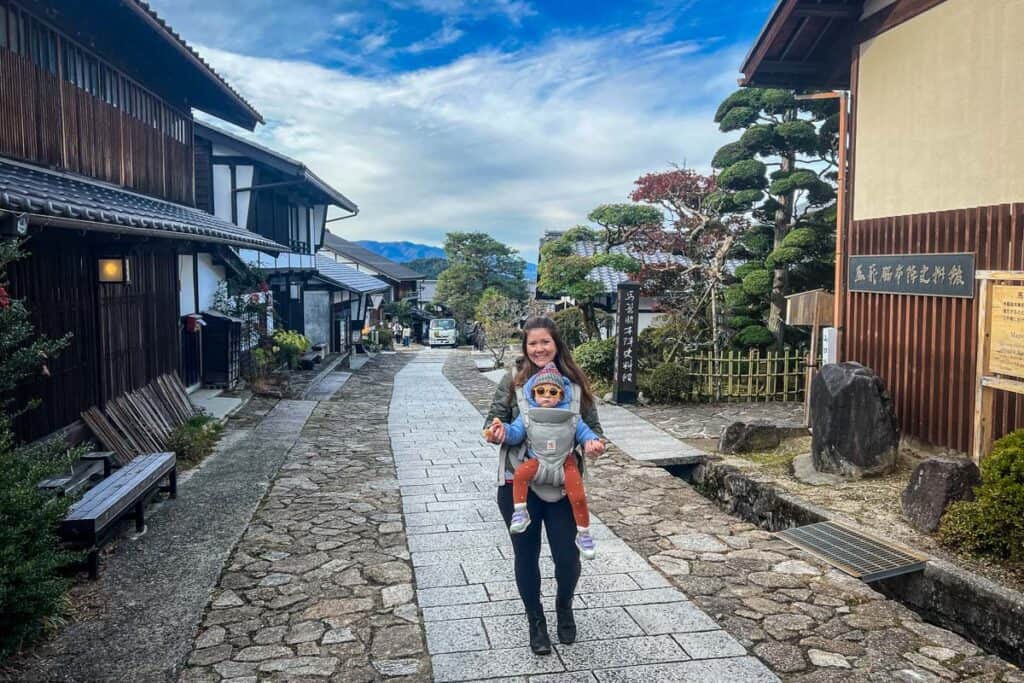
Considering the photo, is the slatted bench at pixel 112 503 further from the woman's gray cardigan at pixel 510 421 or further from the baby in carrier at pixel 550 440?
the baby in carrier at pixel 550 440

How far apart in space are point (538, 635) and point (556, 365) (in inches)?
64.2

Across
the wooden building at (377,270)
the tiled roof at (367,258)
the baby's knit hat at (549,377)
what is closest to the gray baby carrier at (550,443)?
the baby's knit hat at (549,377)

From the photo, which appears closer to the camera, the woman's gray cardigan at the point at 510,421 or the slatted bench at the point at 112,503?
the woman's gray cardigan at the point at 510,421

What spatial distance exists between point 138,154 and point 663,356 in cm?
1128

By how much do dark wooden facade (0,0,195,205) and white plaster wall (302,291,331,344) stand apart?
14.6m

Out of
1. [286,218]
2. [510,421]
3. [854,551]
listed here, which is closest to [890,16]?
[854,551]

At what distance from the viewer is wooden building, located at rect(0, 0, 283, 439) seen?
742 cm

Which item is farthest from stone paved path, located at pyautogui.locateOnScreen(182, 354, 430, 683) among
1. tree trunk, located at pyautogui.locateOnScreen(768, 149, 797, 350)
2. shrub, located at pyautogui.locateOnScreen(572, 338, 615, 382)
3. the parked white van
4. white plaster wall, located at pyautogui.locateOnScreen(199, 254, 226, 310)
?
the parked white van

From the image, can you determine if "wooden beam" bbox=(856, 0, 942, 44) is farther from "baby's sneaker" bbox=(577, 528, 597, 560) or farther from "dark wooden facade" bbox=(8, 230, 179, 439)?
"dark wooden facade" bbox=(8, 230, 179, 439)

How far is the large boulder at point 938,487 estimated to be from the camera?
6.29 meters

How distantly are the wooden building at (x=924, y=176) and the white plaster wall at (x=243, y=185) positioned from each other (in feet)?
41.8

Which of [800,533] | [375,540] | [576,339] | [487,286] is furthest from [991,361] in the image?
[487,286]

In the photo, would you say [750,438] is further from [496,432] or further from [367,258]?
[367,258]

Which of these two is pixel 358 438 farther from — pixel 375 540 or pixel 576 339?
pixel 576 339
